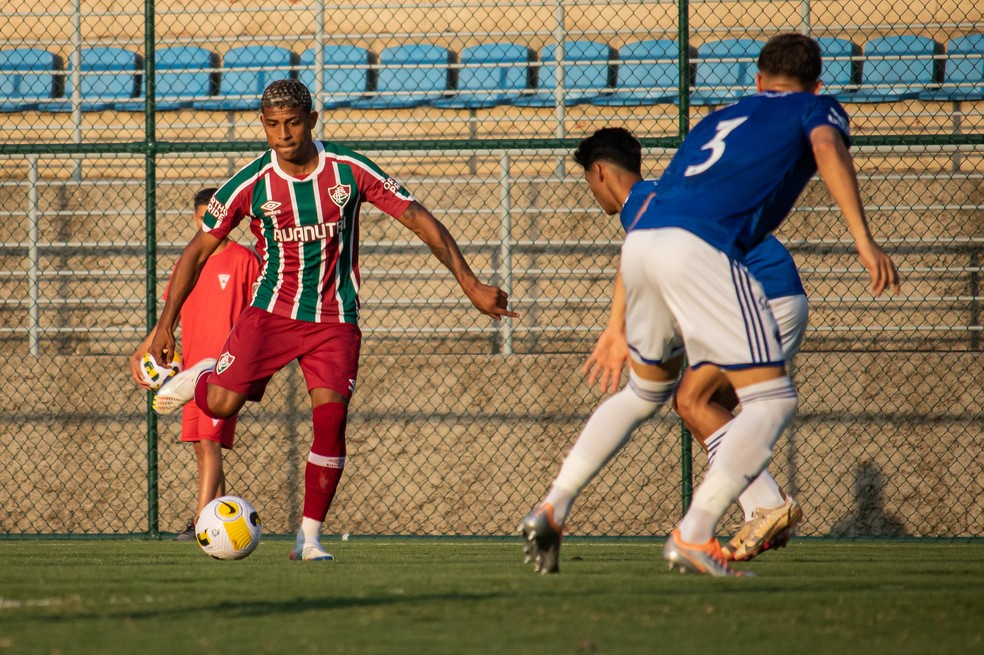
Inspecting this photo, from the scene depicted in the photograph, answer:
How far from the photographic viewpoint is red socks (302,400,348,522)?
576 centimetres

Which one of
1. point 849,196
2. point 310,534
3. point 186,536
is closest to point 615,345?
point 849,196

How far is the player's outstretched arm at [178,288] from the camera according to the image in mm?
5902

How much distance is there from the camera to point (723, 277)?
4055 mm

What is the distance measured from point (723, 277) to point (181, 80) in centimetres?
948

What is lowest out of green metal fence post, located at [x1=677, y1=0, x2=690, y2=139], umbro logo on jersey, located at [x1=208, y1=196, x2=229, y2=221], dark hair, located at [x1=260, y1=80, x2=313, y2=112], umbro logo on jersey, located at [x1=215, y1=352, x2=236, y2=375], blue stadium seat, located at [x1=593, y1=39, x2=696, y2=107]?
umbro logo on jersey, located at [x1=215, y1=352, x2=236, y2=375]

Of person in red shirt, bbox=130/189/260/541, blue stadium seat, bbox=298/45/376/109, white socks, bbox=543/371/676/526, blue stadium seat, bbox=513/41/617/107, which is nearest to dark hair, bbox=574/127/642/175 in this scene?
white socks, bbox=543/371/676/526

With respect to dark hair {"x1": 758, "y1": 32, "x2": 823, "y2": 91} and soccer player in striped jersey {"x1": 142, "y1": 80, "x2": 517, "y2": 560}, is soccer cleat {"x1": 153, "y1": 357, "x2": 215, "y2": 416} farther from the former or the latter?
dark hair {"x1": 758, "y1": 32, "x2": 823, "y2": 91}

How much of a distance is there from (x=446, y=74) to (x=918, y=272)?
4.67 metres

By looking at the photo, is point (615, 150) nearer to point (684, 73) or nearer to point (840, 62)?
point (684, 73)

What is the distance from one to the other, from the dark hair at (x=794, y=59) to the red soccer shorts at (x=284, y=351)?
2273mm

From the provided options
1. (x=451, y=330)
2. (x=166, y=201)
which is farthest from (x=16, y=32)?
(x=451, y=330)

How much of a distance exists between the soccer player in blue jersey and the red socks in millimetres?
1562

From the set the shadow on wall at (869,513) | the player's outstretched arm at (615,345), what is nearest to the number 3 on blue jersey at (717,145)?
the player's outstretched arm at (615,345)

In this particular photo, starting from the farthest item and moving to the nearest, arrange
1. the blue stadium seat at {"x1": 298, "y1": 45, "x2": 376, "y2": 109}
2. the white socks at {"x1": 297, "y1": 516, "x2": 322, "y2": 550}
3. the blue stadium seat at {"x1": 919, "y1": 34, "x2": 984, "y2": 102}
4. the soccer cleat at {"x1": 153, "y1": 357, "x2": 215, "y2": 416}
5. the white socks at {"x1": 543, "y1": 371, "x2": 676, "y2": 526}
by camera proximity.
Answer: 1. the blue stadium seat at {"x1": 298, "y1": 45, "x2": 376, "y2": 109}
2. the blue stadium seat at {"x1": 919, "y1": 34, "x2": 984, "y2": 102}
3. the soccer cleat at {"x1": 153, "y1": 357, "x2": 215, "y2": 416}
4. the white socks at {"x1": 297, "y1": 516, "x2": 322, "y2": 550}
5. the white socks at {"x1": 543, "y1": 371, "x2": 676, "y2": 526}
